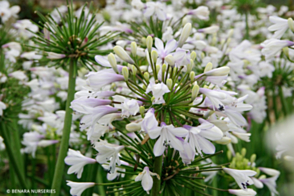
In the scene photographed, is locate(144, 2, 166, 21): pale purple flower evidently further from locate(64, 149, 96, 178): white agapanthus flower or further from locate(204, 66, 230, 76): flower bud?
locate(64, 149, 96, 178): white agapanthus flower

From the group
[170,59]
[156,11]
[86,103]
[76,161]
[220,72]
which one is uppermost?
[156,11]

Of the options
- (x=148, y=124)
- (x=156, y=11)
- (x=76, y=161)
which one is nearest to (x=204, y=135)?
(x=148, y=124)

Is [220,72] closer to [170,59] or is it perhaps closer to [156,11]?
[170,59]

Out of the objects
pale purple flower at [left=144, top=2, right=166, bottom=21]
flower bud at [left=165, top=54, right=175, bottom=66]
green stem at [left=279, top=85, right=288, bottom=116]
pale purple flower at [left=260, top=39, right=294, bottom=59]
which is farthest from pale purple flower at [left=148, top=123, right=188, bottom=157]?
green stem at [left=279, top=85, right=288, bottom=116]

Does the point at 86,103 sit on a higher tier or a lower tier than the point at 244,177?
higher

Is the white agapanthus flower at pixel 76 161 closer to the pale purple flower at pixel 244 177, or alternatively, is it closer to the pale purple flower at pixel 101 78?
the pale purple flower at pixel 101 78

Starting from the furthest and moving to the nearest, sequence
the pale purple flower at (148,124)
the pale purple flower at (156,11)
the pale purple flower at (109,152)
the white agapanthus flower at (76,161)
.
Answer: the pale purple flower at (156,11) < the white agapanthus flower at (76,161) < the pale purple flower at (109,152) < the pale purple flower at (148,124)

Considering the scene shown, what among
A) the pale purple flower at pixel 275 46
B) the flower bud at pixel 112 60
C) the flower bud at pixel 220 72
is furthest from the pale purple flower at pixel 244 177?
the flower bud at pixel 112 60

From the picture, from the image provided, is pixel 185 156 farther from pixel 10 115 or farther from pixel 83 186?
pixel 10 115

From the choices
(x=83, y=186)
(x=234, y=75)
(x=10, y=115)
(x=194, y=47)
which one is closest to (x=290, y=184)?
(x=234, y=75)

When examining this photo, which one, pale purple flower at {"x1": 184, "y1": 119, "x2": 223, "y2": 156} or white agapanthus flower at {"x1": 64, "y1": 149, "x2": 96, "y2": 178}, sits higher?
pale purple flower at {"x1": 184, "y1": 119, "x2": 223, "y2": 156}

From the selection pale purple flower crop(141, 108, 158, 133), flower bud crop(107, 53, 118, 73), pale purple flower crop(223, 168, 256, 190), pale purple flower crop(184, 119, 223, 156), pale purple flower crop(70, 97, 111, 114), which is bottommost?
pale purple flower crop(223, 168, 256, 190)
